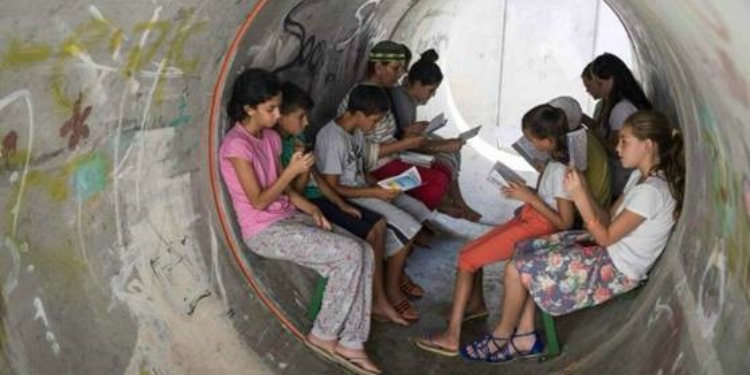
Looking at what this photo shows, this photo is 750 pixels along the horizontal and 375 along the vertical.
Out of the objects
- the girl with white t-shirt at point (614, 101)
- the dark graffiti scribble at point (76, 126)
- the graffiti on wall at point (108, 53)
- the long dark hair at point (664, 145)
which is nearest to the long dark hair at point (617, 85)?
the girl with white t-shirt at point (614, 101)

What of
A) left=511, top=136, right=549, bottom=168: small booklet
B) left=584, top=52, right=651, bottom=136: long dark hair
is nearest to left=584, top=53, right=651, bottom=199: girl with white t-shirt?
left=584, top=52, right=651, bottom=136: long dark hair

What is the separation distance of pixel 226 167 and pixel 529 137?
1885mm

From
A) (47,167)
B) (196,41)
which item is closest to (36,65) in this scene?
(47,167)

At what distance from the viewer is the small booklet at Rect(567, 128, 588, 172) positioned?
19.4ft

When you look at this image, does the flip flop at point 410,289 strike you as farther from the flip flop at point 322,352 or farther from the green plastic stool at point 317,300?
the flip flop at point 322,352

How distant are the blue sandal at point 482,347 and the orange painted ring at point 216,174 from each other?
108 cm

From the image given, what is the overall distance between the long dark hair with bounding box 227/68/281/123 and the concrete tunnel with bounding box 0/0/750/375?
0.14 metres

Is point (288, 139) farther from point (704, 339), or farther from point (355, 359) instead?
point (704, 339)

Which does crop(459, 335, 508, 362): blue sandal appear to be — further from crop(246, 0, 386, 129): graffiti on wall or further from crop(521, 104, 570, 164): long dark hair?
crop(246, 0, 386, 129): graffiti on wall

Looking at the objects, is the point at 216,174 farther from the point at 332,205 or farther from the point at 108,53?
the point at 108,53

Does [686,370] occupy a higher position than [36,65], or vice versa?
[36,65]

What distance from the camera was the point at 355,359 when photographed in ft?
19.1

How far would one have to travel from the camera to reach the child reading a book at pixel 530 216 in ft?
19.2

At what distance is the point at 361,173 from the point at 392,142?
2.07ft
